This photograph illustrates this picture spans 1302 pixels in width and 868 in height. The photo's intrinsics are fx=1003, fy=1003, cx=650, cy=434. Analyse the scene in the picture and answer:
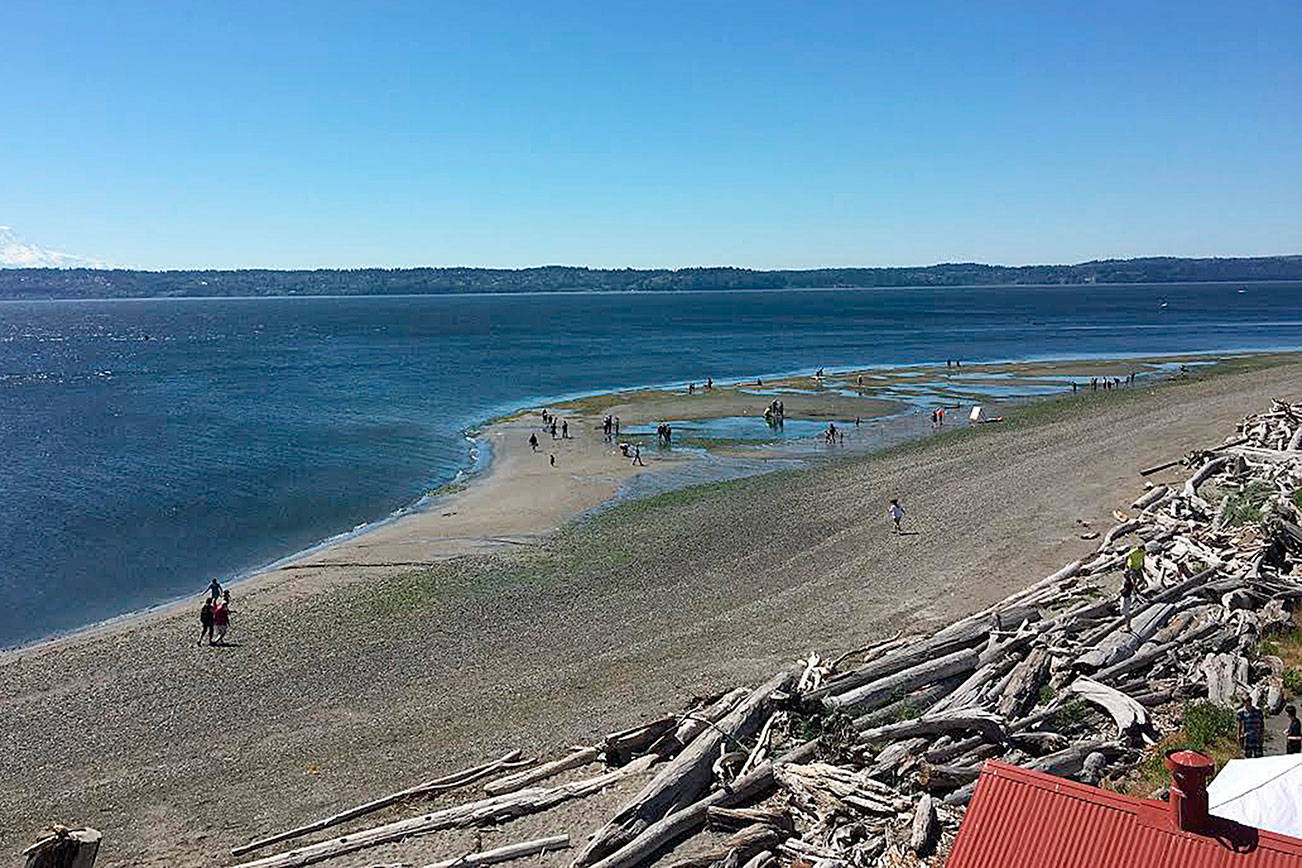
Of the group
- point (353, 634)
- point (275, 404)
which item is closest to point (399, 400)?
point (275, 404)

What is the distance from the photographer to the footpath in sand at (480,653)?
59.2 ft

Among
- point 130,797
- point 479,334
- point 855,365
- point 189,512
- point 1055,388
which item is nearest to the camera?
point 130,797

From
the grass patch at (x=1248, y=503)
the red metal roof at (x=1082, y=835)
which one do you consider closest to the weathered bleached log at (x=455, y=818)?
the red metal roof at (x=1082, y=835)

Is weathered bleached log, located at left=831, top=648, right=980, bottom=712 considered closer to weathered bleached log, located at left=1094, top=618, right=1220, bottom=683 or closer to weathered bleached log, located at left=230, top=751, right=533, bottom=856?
Result: weathered bleached log, located at left=1094, top=618, right=1220, bottom=683

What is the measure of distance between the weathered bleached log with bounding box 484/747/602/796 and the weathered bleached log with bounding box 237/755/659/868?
472 millimetres

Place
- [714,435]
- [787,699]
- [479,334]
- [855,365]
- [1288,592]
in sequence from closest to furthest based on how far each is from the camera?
[787,699], [1288,592], [714,435], [855,365], [479,334]

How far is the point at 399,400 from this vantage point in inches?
3169

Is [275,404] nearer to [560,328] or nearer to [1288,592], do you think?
[1288,592]

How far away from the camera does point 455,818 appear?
1498cm

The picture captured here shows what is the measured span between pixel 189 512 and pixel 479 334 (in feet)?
397

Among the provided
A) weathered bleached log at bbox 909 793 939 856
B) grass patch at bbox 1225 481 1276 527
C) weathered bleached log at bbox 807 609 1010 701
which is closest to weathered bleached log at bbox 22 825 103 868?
weathered bleached log at bbox 909 793 939 856

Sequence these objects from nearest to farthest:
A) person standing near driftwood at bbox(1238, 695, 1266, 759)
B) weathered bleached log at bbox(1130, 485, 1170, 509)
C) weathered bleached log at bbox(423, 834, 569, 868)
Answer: person standing near driftwood at bbox(1238, 695, 1266, 759), weathered bleached log at bbox(423, 834, 569, 868), weathered bleached log at bbox(1130, 485, 1170, 509)

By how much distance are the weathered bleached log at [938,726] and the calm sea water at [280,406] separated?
26.7m

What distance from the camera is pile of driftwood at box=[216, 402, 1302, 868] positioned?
1285cm
